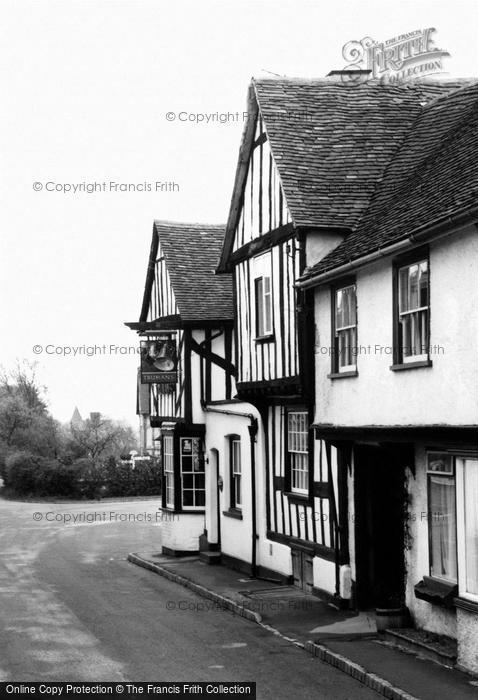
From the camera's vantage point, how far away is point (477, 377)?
1257cm

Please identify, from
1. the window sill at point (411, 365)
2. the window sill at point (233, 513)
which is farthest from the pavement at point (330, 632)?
the window sill at point (411, 365)

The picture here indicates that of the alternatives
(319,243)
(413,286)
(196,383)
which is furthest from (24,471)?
(413,286)

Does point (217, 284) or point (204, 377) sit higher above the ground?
point (217, 284)

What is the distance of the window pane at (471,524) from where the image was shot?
12703mm

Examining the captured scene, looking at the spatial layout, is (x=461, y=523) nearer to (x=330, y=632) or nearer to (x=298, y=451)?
(x=330, y=632)

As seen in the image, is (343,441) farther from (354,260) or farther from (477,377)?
(477,377)

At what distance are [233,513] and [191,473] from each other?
155 inches

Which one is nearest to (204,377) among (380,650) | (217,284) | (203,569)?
(217,284)

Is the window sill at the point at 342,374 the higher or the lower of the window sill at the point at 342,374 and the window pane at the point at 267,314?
the lower

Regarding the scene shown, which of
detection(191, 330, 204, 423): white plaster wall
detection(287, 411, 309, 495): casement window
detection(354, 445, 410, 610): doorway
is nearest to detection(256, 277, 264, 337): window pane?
detection(287, 411, 309, 495): casement window

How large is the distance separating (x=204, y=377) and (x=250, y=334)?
603cm

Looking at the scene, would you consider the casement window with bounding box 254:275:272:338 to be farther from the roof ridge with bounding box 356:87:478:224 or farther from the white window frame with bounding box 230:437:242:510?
the white window frame with bounding box 230:437:242:510

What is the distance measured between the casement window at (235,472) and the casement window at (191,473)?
115 inches

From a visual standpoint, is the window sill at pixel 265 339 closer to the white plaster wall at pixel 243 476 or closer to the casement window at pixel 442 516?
the white plaster wall at pixel 243 476
